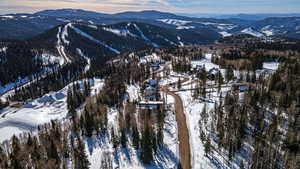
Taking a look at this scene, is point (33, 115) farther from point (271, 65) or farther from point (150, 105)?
point (271, 65)

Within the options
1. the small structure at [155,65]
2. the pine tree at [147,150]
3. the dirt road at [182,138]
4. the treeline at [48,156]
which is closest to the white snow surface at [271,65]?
the small structure at [155,65]

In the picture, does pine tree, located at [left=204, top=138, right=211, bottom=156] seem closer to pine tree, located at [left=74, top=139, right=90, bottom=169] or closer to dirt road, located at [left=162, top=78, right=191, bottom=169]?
dirt road, located at [left=162, top=78, right=191, bottom=169]

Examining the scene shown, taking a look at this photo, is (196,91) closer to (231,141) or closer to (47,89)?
(231,141)

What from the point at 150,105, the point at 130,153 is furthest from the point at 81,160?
the point at 150,105

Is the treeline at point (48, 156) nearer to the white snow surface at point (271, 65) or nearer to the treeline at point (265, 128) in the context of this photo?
the treeline at point (265, 128)

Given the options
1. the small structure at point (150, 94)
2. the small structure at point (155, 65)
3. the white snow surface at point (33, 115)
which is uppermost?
the small structure at point (155, 65)

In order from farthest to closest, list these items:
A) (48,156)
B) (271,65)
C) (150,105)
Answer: (271,65) < (150,105) < (48,156)

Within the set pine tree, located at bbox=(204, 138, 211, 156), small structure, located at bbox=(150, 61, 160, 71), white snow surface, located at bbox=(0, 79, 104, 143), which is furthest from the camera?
small structure, located at bbox=(150, 61, 160, 71)

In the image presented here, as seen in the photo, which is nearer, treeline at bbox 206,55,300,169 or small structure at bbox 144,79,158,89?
treeline at bbox 206,55,300,169

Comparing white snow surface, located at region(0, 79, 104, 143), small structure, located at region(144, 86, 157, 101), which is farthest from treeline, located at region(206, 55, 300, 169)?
white snow surface, located at region(0, 79, 104, 143)
